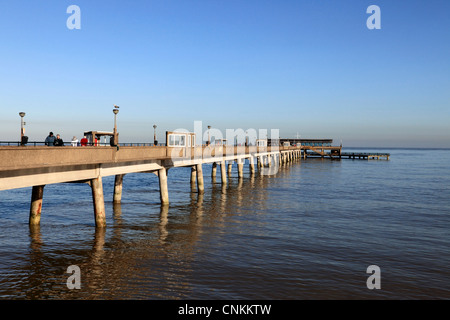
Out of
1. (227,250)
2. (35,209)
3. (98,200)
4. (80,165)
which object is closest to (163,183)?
(98,200)

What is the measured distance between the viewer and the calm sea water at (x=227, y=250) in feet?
40.2

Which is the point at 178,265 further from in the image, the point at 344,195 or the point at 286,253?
the point at 344,195

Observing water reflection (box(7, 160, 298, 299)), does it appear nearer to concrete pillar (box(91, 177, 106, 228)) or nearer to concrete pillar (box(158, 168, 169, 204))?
concrete pillar (box(91, 177, 106, 228))

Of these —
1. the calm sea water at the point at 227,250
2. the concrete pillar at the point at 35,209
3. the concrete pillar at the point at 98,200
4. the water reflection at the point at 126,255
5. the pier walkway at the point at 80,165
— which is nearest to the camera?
the water reflection at the point at 126,255

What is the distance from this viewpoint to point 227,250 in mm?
16734

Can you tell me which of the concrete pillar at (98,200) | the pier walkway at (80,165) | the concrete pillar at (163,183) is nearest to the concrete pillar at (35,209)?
the pier walkway at (80,165)

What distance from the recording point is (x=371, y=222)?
78.1 feet

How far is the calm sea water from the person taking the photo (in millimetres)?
12258

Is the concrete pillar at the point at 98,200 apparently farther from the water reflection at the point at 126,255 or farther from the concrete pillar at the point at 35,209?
the concrete pillar at the point at 35,209

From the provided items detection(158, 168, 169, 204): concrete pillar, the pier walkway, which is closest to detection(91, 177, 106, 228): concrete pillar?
the pier walkway

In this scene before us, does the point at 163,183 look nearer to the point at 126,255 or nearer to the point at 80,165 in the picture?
the point at 80,165

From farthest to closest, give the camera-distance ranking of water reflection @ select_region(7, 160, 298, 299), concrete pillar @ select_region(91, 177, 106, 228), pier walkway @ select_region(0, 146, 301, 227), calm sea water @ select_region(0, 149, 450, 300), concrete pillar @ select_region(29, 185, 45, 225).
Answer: concrete pillar @ select_region(29, 185, 45, 225) → concrete pillar @ select_region(91, 177, 106, 228) → pier walkway @ select_region(0, 146, 301, 227) → calm sea water @ select_region(0, 149, 450, 300) → water reflection @ select_region(7, 160, 298, 299)
